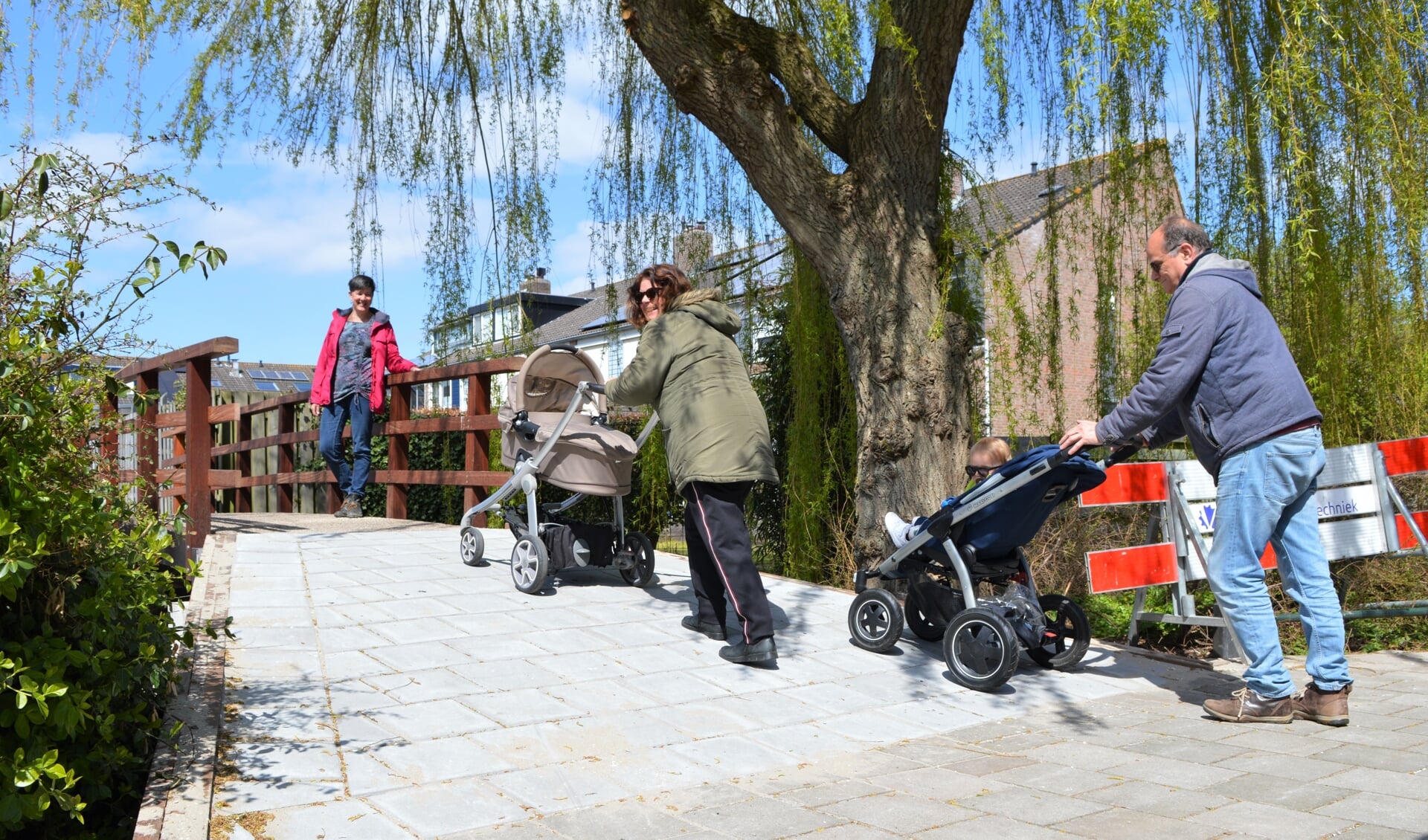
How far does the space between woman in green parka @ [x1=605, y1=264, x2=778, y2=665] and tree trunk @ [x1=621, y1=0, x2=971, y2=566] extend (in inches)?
55.4

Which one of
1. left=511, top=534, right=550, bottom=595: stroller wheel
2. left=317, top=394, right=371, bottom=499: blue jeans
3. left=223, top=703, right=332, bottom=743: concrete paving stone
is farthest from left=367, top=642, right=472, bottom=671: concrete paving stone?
left=317, top=394, right=371, bottom=499: blue jeans

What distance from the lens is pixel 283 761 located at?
3609 mm

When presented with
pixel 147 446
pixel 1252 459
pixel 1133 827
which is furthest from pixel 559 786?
pixel 147 446

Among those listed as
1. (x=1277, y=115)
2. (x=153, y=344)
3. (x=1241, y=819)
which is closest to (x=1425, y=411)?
(x=1277, y=115)

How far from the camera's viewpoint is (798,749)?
4.09m

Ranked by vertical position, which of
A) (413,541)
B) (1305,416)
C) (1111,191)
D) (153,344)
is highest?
(1111,191)

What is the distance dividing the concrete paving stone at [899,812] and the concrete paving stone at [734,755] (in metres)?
0.46

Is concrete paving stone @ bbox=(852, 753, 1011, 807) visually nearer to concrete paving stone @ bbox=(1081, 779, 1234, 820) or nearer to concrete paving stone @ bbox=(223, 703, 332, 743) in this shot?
concrete paving stone @ bbox=(1081, 779, 1234, 820)

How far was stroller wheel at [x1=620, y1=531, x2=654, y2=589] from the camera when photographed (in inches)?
259

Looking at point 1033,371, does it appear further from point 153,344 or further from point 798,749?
point 153,344

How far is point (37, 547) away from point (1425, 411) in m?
6.42

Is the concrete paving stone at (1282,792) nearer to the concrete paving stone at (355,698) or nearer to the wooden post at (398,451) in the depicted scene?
the concrete paving stone at (355,698)

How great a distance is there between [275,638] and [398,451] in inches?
202

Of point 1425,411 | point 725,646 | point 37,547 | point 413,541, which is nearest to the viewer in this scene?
point 37,547
